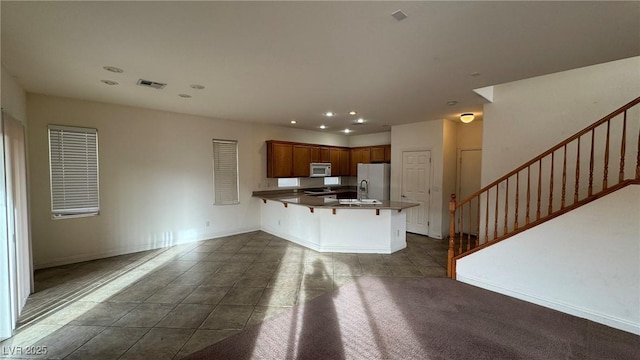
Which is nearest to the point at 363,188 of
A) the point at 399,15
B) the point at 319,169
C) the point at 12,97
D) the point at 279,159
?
the point at 319,169

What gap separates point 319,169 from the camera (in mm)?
7176

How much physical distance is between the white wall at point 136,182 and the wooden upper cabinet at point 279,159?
1.87 feet

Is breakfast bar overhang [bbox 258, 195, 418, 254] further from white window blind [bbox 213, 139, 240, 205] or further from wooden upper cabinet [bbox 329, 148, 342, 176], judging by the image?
wooden upper cabinet [bbox 329, 148, 342, 176]

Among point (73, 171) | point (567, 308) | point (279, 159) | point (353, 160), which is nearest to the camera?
point (567, 308)

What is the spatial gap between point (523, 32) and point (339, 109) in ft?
9.75

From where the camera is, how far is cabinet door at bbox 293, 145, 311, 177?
668 centimetres

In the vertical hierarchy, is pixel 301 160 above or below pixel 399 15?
below

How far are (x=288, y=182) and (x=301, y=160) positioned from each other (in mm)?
749

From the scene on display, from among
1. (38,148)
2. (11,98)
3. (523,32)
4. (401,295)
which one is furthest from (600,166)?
(38,148)

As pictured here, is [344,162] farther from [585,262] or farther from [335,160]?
[585,262]

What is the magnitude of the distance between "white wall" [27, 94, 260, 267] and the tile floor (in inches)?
14.7

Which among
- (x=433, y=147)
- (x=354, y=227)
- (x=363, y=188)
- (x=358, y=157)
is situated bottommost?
(x=354, y=227)

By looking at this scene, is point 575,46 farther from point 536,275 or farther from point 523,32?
point 536,275

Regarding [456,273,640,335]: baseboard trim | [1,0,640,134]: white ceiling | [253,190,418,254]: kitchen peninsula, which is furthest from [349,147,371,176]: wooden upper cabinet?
[456,273,640,335]: baseboard trim
